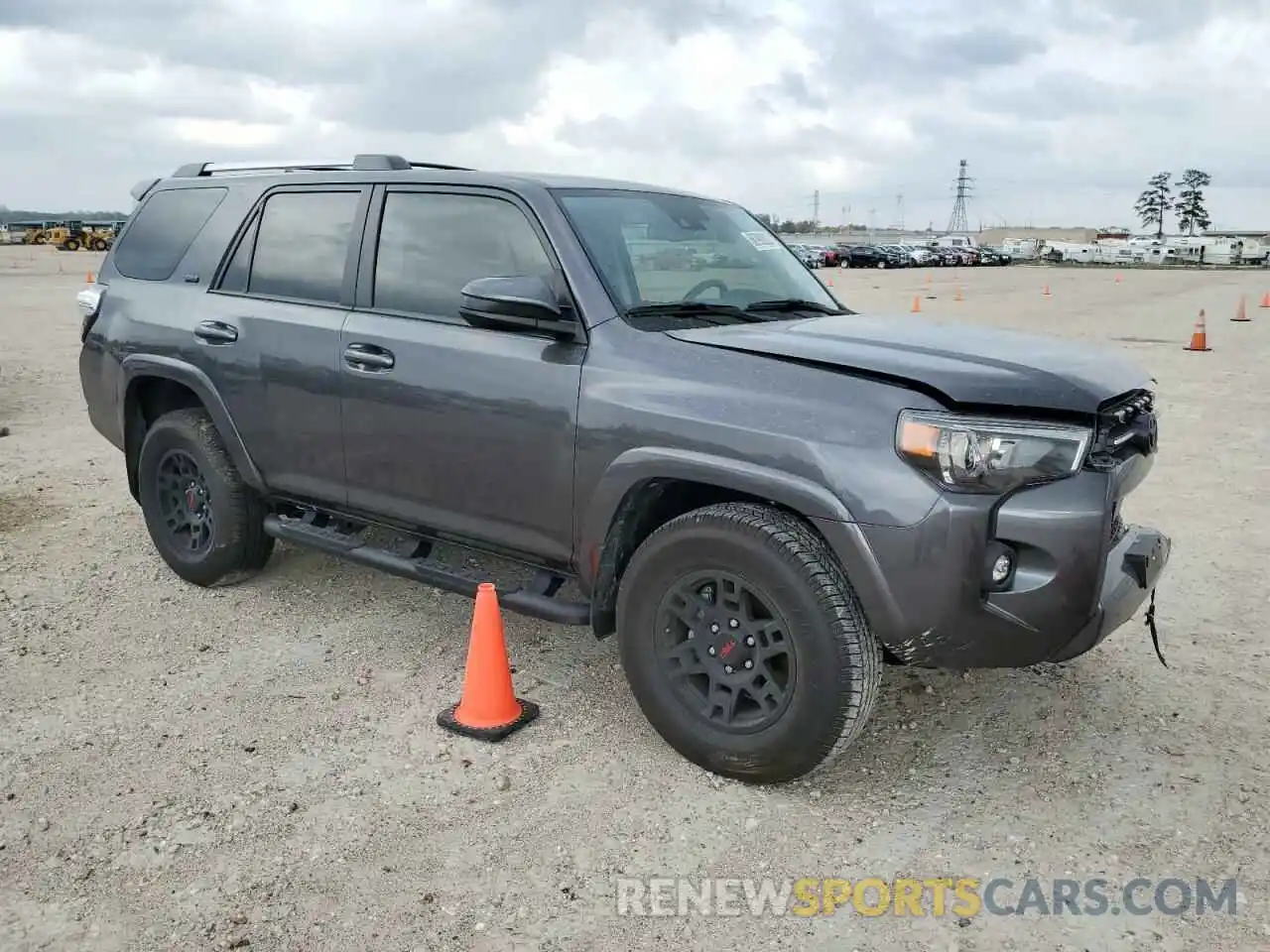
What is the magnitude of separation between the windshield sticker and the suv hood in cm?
70

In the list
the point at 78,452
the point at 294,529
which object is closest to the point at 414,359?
the point at 294,529

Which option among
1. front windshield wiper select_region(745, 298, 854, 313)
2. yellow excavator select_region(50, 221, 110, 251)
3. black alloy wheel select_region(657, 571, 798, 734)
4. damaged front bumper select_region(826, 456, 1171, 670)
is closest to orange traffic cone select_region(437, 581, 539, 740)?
black alloy wheel select_region(657, 571, 798, 734)

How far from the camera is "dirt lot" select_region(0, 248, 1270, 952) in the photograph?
2830 mm

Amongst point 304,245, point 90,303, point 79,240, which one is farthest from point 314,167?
point 79,240

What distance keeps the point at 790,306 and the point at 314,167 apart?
2212 mm

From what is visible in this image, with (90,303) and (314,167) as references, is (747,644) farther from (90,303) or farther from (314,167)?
(90,303)

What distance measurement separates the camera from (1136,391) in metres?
3.48

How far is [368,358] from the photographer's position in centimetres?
423

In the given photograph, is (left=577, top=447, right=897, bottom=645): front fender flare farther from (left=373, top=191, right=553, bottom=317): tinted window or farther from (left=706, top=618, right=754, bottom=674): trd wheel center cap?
(left=373, top=191, right=553, bottom=317): tinted window

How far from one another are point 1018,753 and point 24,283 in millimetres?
30998

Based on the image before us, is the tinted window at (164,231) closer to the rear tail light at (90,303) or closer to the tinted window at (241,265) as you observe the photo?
the rear tail light at (90,303)

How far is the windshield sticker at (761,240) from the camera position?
15.1 feet

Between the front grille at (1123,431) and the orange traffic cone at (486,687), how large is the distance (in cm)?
202

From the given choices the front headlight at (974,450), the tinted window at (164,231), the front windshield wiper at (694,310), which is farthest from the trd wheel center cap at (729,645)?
the tinted window at (164,231)
